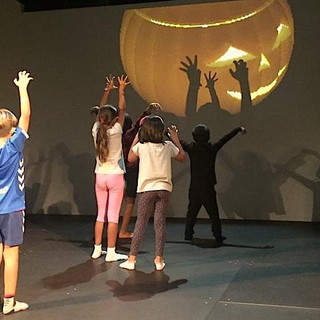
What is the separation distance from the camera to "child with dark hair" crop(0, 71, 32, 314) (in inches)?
125

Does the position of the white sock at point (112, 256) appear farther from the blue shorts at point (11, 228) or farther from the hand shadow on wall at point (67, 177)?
the hand shadow on wall at point (67, 177)

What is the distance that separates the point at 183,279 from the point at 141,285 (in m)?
0.35

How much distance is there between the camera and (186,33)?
6383mm

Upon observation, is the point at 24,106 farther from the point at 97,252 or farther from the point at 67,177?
the point at 67,177

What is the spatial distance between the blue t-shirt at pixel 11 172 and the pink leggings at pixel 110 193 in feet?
4.11

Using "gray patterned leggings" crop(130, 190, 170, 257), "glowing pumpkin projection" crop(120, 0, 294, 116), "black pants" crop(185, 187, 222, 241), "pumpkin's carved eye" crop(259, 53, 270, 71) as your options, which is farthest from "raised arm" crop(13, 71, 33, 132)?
"pumpkin's carved eye" crop(259, 53, 270, 71)

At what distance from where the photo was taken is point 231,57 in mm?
6254

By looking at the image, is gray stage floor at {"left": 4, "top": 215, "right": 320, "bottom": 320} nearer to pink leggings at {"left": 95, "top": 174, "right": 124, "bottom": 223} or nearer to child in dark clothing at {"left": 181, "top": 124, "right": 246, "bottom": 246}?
child in dark clothing at {"left": 181, "top": 124, "right": 246, "bottom": 246}

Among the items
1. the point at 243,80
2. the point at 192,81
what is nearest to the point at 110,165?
the point at 192,81

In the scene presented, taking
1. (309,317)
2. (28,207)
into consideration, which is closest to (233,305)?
(309,317)

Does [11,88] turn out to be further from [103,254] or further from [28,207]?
[103,254]

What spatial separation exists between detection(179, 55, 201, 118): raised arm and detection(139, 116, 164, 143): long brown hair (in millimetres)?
2398

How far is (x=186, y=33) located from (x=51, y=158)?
2.43 meters

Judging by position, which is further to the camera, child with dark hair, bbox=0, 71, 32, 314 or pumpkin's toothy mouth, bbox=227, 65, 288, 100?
pumpkin's toothy mouth, bbox=227, 65, 288, 100
